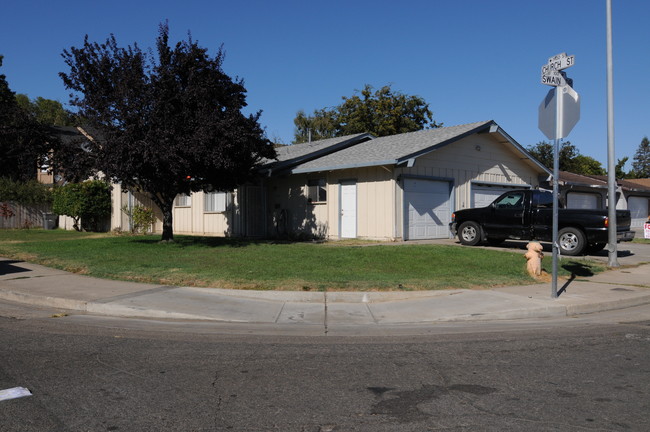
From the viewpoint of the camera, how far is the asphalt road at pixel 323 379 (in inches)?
153

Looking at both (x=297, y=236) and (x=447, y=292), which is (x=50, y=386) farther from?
(x=297, y=236)

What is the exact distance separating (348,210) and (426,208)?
112 inches

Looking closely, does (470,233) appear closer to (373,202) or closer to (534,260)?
(373,202)

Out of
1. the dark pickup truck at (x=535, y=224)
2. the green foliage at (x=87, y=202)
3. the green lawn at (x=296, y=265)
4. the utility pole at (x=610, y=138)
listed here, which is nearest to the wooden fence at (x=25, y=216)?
the green foliage at (x=87, y=202)

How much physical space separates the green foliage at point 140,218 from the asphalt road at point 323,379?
16.9 m

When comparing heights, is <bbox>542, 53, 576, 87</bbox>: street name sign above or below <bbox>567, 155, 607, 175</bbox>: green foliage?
below

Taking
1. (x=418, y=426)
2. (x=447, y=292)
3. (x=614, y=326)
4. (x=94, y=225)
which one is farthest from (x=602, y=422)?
(x=94, y=225)

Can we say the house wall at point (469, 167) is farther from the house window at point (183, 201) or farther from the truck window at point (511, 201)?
the house window at point (183, 201)

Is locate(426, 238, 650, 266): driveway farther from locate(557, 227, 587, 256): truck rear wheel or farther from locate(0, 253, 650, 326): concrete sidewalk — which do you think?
locate(0, 253, 650, 326): concrete sidewalk

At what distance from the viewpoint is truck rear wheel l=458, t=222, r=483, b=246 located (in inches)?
641

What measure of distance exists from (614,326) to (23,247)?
Result: 53.8ft

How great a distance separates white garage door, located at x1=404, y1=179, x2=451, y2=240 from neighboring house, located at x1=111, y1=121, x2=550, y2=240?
1.4 inches

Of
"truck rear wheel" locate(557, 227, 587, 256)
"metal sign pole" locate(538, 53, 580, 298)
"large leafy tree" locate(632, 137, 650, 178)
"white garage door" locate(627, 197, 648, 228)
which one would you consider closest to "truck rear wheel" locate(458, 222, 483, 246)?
"truck rear wheel" locate(557, 227, 587, 256)

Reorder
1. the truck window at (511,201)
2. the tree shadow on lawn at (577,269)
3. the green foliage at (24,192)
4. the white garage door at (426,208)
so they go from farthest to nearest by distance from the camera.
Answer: the green foliage at (24,192) → the white garage door at (426,208) → the truck window at (511,201) → the tree shadow on lawn at (577,269)
